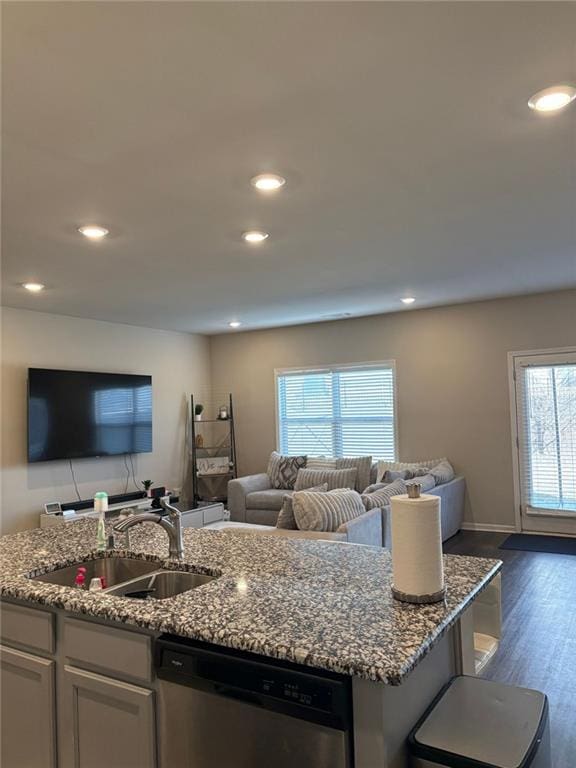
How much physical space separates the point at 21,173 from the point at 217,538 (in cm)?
199

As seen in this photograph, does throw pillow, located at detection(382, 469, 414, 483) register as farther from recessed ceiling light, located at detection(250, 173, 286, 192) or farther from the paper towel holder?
the paper towel holder

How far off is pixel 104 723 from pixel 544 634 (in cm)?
287

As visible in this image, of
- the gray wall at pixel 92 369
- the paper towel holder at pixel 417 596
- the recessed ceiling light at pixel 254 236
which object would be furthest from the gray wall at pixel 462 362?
the paper towel holder at pixel 417 596

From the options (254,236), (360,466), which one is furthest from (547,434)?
(254,236)

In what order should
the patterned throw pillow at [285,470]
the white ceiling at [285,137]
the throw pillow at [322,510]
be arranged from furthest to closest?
the patterned throw pillow at [285,470] < the throw pillow at [322,510] < the white ceiling at [285,137]

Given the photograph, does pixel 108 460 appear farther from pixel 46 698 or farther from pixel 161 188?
pixel 46 698

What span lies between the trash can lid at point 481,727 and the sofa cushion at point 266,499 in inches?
188

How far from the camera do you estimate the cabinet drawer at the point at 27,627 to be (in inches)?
74.1

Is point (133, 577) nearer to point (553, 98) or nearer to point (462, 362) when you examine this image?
point (553, 98)

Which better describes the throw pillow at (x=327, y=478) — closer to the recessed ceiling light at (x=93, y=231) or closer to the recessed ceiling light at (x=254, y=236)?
the recessed ceiling light at (x=254, y=236)

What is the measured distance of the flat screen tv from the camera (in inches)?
228

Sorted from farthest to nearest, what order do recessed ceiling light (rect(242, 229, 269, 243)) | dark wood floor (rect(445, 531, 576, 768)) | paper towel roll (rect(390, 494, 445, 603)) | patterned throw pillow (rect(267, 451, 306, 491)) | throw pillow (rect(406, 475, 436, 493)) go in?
patterned throw pillow (rect(267, 451, 306, 491))
throw pillow (rect(406, 475, 436, 493))
recessed ceiling light (rect(242, 229, 269, 243))
dark wood floor (rect(445, 531, 576, 768))
paper towel roll (rect(390, 494, 445, 603))

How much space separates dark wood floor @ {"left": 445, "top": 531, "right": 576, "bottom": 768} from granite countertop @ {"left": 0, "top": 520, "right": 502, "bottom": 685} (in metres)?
1.16

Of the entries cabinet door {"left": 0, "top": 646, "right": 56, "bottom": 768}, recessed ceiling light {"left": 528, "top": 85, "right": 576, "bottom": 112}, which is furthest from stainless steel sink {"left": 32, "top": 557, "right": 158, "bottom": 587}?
recessed ceiling light {"left": 528, "top": 85, "right": 576, "bottom": 112}
